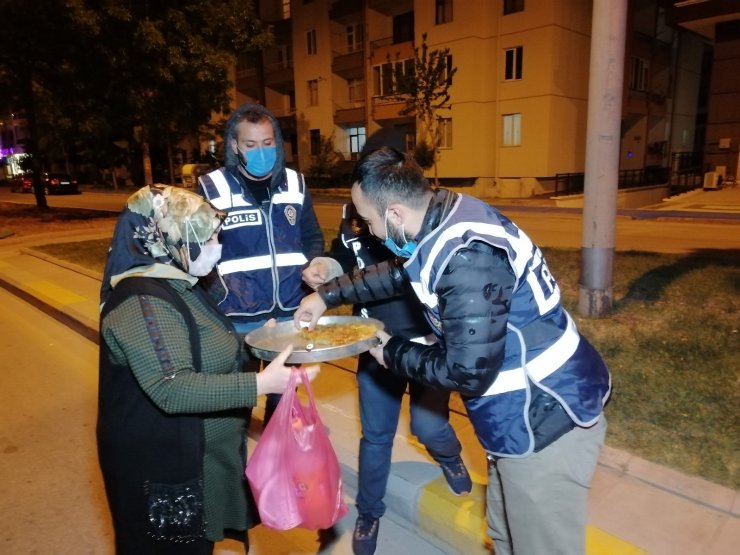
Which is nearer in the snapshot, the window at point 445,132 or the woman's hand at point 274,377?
the woman's hand at point 274,377

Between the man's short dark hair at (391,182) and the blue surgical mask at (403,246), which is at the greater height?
the man's short dark hair at (391,182)

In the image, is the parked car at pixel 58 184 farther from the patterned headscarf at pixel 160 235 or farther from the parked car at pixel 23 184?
the patterned headscarf at pixel 160 235

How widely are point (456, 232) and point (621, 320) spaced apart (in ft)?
15.2

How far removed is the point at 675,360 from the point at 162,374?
423cm

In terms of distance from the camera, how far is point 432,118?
1048 inches

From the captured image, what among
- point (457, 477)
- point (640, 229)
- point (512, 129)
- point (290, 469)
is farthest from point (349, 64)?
point (290, 469)

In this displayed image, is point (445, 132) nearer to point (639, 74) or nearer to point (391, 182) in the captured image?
point (639, 74)

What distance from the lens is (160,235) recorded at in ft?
6.44

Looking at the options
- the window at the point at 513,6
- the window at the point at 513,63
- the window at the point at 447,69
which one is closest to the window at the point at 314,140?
the window at the point at 447,69

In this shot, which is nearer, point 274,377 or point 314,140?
point 274,377

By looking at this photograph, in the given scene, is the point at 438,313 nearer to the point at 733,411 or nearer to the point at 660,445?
the point at 660,445

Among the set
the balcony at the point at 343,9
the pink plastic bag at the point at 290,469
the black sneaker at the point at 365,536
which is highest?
the balcony at the point at 343,9

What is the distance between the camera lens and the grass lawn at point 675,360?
3.38 m

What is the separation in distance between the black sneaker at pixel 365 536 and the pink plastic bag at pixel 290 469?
2.94ft
